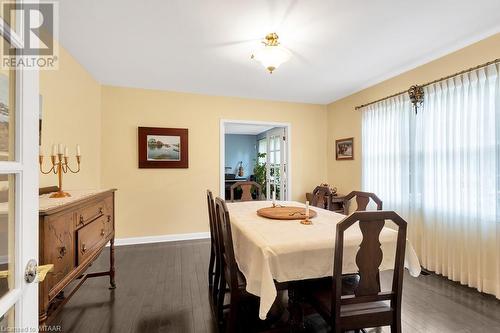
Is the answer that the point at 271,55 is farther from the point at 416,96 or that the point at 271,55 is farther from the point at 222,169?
the point at 222,169

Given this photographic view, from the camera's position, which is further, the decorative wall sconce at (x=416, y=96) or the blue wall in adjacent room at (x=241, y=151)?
the blue wall in adjacent room at (x=241, y=151)

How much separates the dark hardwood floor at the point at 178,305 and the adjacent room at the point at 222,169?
0.02m

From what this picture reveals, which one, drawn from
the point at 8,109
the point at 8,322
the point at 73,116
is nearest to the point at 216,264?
the point at 8,322

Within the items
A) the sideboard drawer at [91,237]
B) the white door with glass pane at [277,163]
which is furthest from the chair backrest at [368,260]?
the white door with glass pane at [277,163]

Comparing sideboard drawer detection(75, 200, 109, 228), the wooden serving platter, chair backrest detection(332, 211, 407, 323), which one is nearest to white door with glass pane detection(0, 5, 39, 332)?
sideboard drawer detection(75, 200, 109, 228)

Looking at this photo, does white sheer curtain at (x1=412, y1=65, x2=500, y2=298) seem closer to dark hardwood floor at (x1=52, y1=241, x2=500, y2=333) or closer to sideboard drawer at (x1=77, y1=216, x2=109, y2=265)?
dark hardwood floor at (x1=52, y1=241, x2=500, y2=333)

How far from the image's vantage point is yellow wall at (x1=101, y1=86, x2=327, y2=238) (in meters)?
3.82

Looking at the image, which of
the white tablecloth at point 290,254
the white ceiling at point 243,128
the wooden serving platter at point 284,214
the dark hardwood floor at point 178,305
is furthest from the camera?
the white ceiling at point 243,128

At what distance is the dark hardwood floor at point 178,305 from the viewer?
75.0 inches

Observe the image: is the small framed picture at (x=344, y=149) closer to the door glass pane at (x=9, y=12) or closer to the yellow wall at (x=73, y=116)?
the yellow wall at (x=73, y=116)

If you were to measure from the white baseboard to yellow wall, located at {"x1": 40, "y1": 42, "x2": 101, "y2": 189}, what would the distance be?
954 millimetres

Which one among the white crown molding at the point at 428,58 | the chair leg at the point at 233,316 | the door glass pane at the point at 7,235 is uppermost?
the white crown molding at the point at 428,58

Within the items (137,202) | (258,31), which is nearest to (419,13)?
(258,31)

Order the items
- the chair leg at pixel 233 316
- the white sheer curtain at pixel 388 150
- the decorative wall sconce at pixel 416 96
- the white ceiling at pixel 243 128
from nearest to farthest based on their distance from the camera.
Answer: the chair leg at pixel 233 316 → the decorative wall sconce at pixel 416 96 → the white sheer curtain at pixel 388 150 → the white ceiling at pixel 243 128
